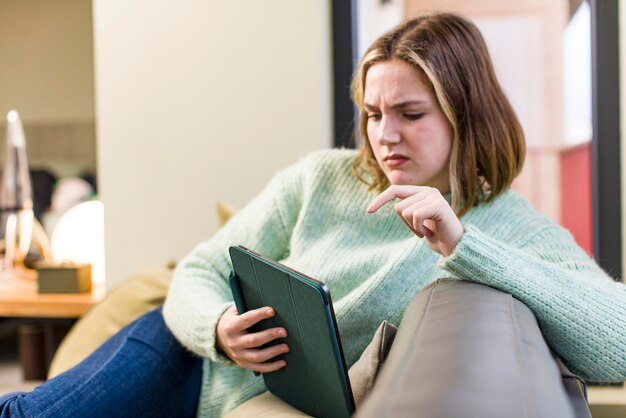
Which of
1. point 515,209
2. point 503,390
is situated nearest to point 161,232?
point 515,209

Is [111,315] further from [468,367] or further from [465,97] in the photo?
[468,367]

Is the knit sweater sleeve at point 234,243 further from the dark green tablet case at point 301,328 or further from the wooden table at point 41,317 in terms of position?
the wooden table at point 41,317

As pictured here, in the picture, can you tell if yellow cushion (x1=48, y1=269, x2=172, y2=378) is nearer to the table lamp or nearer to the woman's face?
the woman's face

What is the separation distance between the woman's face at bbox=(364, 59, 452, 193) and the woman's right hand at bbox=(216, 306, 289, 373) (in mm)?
362

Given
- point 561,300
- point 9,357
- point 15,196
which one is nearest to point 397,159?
point 561,300

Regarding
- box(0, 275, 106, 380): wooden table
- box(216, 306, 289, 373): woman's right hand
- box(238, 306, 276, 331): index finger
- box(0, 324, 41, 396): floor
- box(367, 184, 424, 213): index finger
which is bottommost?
box(0, 324, 41, 396): floor

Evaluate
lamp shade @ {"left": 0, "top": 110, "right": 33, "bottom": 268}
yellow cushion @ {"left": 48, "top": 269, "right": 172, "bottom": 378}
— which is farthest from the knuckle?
lamp shade @ {"left": 0, "top": 110, "right": 33, "bottom": 268}

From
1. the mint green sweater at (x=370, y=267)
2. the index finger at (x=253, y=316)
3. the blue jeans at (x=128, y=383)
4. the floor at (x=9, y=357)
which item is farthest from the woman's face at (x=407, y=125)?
the floor at (x=9, y=357)

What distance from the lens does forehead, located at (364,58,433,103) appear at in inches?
45.5

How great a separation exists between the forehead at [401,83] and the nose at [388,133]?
0.04 m

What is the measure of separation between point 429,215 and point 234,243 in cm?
53

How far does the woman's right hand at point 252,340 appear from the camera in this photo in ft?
3.22

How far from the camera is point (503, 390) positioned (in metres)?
0.50

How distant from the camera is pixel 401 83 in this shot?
1.16 m
